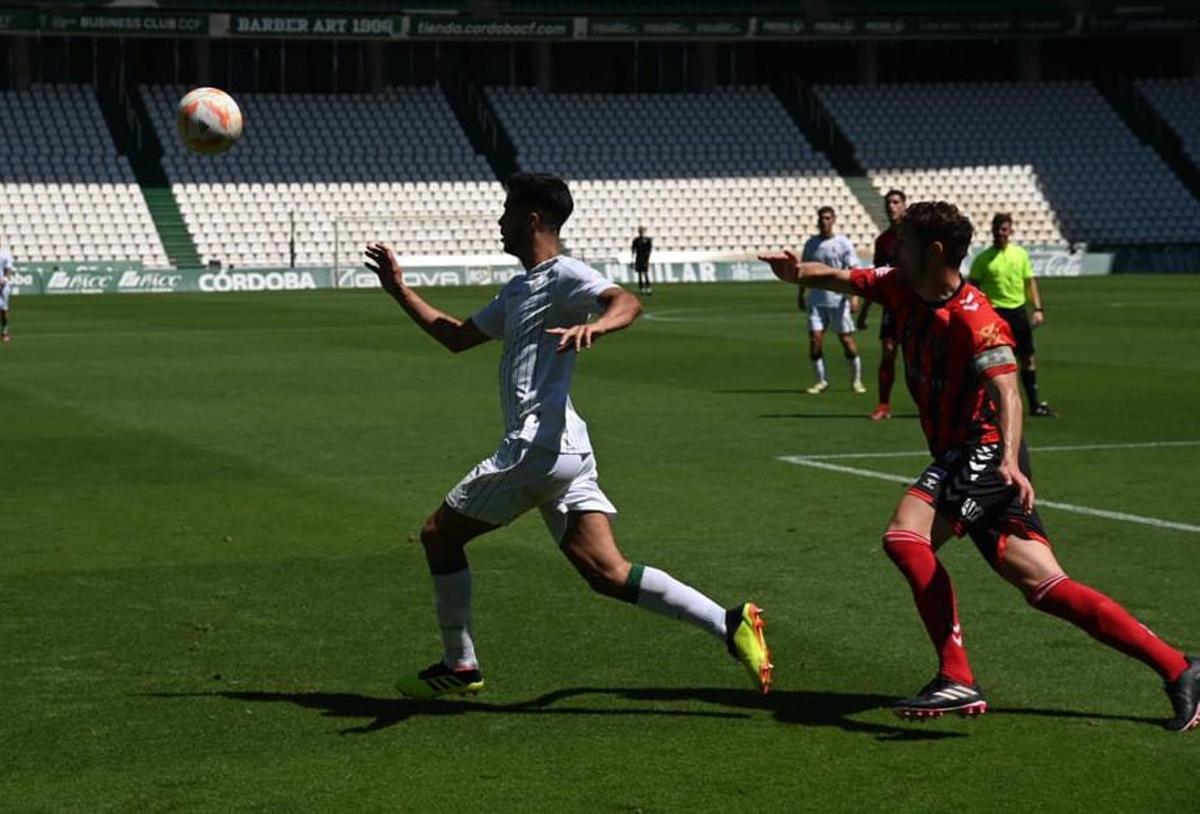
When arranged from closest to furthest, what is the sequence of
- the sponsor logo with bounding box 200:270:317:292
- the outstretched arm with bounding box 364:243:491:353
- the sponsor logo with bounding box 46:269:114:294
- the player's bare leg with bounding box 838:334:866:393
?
the outstretched arm with bounding box 364:243:491:353, the player's bare leg with bounding box 838:334:866:393, the sponsor logo with bounding box 46:269:114:294, the sponsor logo with bounding box 200:270:317:292

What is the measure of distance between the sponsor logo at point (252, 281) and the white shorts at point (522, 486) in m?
48.1

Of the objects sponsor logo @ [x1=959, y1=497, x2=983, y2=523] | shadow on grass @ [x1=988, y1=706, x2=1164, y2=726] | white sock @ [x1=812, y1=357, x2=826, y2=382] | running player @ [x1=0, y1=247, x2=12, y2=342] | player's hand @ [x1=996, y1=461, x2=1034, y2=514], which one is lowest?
running player @ [x1=0, y1=247, x2=12, y2=342]

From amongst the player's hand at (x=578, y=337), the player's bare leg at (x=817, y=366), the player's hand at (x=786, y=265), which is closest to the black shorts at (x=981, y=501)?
the player's hand at (x=786, y=265)

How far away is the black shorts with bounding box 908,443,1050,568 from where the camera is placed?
721cm

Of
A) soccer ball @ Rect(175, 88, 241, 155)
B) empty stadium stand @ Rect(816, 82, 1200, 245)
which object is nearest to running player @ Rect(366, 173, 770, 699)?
soccer ball @ Rect(175, 88, 241, 155)

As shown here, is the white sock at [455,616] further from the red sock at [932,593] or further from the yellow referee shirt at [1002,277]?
the yellow referee shirt at [1002,277]

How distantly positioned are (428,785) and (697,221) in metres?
59.4

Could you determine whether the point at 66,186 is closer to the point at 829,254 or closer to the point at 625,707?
the point at 829,254

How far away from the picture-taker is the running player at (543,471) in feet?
24.5

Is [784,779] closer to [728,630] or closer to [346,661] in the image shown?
[728,630]

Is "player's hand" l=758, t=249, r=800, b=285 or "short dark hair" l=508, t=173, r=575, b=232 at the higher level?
"short dark hair" l=508, t=173, r=575, b=232

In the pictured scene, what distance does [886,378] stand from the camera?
18922mm

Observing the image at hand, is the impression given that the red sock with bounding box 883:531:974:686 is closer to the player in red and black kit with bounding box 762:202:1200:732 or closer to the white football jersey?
the player in red and black kit with bounding box 762:202:1200:732

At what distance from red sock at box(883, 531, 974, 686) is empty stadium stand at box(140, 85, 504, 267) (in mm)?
52661
